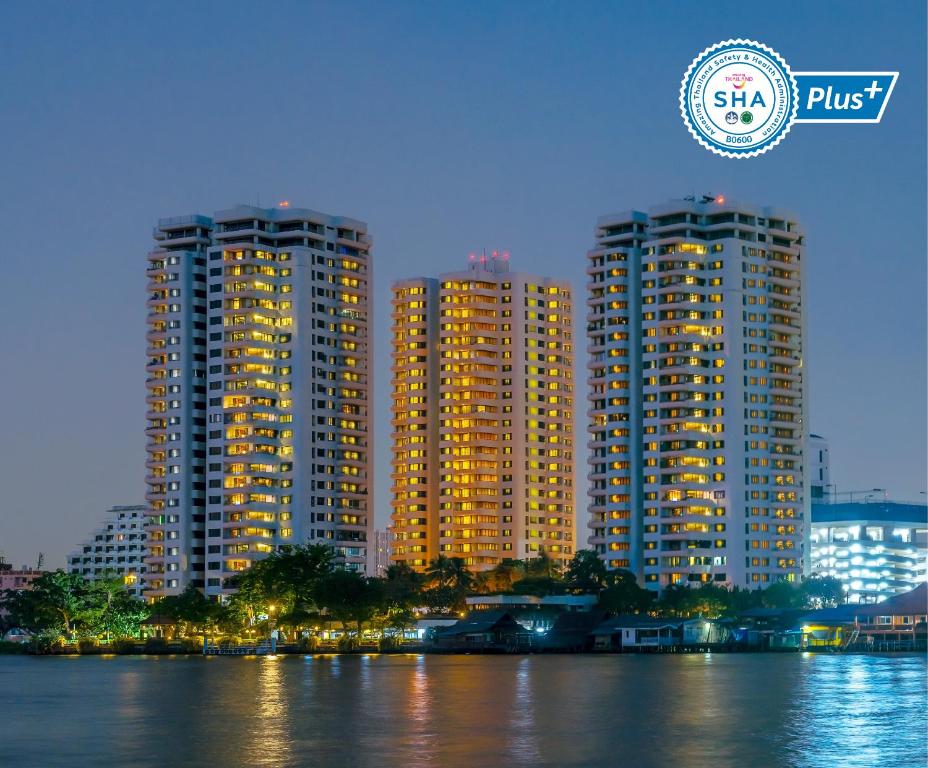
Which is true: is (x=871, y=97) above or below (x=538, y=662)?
above

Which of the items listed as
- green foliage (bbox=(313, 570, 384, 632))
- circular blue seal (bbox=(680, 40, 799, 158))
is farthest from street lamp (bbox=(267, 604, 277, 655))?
circular blue seal (bbox=(680, 40, 799, 158))

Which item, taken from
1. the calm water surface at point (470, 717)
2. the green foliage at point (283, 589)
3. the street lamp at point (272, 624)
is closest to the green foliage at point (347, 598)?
the green foliage at point (283, 589)

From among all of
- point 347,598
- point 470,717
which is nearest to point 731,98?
point 470,717

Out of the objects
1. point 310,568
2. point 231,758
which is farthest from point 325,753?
point 310,568

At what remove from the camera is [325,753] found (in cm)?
7244

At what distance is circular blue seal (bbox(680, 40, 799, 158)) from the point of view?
64.1m

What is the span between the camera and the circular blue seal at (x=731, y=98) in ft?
210

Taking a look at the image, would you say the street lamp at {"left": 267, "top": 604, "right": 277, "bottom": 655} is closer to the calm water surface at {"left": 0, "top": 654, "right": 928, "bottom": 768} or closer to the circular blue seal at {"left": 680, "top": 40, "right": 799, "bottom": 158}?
the calm water surface at {"left": 0, "top": 654, "right": 928, "bottom": 768}

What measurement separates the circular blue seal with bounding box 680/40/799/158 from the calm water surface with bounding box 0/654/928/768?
26.4 m

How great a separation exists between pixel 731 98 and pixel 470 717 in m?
40.4

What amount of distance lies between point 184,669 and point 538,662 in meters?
38.3

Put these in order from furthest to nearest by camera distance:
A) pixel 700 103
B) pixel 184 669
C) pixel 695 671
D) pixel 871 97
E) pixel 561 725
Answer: pixel 184 669 < pixel 695 671 < pixel 561 725 < pixel 700 103 < pixel 871 97

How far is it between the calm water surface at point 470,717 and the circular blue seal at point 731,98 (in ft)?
86.6

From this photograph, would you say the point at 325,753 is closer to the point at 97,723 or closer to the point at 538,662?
the point at 97,723
